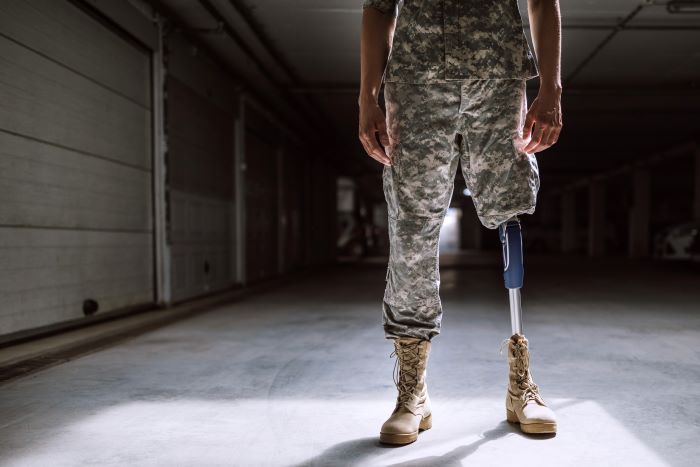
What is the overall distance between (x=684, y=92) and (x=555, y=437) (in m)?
9.40

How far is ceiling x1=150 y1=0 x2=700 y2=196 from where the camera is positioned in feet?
19.0

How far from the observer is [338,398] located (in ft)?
6.88

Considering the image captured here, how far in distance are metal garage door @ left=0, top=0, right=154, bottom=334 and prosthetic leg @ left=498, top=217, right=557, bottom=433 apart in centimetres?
270

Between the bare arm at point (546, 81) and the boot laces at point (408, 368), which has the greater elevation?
the bare arm at point (546, 81)

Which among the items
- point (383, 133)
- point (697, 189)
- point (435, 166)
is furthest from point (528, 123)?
point (697, 189)

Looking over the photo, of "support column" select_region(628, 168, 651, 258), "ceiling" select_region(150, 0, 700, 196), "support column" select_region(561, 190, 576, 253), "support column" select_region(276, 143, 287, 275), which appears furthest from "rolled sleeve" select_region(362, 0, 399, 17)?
"support column" select_region(561, 190, 576, 253)

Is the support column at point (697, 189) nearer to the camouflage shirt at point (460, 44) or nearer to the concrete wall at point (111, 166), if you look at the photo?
the concrete wall at point (111, 166)

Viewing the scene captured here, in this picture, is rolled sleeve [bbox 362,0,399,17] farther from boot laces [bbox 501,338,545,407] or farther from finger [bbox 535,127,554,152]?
boot laces [bbox 501,338,545,407]

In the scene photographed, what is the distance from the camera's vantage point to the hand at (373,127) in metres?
1.70

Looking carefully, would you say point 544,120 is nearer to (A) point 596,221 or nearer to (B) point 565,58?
(B) point 565,58

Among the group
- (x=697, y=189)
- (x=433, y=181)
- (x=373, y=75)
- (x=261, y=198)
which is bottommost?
(x=433, y=181)

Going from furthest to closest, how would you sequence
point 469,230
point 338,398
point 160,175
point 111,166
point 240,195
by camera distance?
point 469,230, point 240,195, point 160,175, point 111,166, point 338,398

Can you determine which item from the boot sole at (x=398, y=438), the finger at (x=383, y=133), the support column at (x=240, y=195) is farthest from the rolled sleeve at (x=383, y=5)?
the support column at (x=240, y=195)

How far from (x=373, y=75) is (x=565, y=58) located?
263 inches
